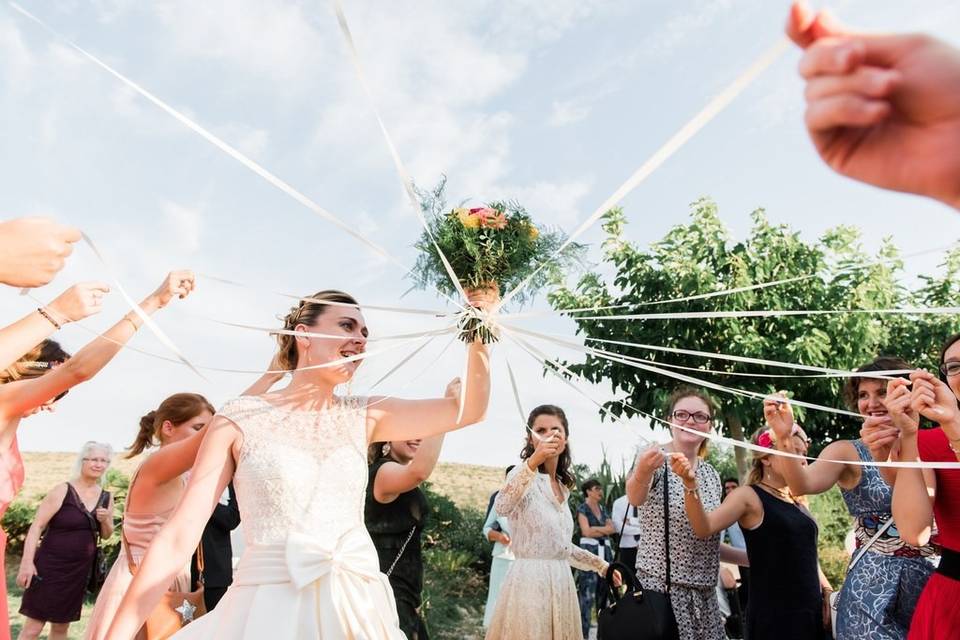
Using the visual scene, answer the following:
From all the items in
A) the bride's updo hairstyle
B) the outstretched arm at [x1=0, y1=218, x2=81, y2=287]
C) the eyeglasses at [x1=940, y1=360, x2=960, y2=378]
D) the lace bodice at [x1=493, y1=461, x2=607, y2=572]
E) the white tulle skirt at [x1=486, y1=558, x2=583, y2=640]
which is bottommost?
the white tulle skirt at [x1=486, y1=558, x2=583, y2=640]

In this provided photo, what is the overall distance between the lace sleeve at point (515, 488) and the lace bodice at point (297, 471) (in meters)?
2.25

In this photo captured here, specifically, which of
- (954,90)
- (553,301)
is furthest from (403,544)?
(553,301)

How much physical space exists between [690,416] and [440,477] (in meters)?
12.8

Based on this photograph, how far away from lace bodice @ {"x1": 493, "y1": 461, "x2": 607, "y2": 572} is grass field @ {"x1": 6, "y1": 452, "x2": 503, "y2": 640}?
27.6 feet

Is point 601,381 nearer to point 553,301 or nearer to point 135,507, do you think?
point 553,301

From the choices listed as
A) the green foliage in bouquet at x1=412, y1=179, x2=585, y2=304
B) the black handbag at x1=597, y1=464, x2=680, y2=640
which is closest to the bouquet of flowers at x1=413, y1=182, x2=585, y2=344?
the green foliage in bouquet at x1=412, y1=179, x2=585, y2=304

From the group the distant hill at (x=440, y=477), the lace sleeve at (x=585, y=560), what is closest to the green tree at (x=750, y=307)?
the distant hill at (x=440, y=477)

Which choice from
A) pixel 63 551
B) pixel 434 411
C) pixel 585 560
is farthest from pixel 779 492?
pixel 63 551

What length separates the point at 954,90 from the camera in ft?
2.81

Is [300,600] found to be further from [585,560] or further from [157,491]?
[585,560]

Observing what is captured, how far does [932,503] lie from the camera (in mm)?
3258

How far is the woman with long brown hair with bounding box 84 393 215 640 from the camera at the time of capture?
381 centimetres

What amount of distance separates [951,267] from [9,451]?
59.2ft

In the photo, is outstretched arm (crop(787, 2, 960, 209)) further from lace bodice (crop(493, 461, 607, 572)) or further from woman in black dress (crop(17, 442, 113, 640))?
woman in black dress (crop(17, 442, 113, 640))
